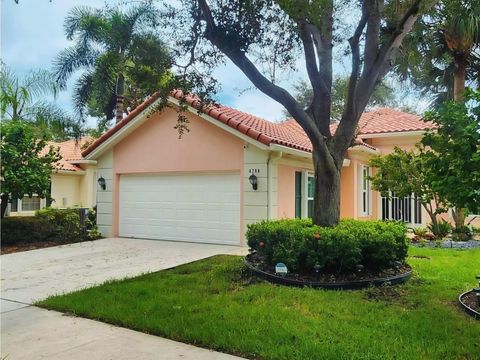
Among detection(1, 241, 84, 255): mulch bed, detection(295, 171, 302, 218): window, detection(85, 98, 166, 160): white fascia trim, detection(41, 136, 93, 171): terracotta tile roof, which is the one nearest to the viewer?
detection(1, 241, 84, 255): mulch bed

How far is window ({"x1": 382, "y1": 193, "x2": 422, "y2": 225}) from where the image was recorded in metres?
17.7

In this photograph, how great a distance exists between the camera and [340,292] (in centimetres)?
672

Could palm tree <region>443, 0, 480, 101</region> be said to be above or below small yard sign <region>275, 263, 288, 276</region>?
above

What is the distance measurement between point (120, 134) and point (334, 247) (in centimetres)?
970

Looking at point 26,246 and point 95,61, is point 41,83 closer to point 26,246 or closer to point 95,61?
point 95,61

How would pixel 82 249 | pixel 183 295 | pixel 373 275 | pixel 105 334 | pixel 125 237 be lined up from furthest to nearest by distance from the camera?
pixel 125 237
pixel 82 249
pixel 373 275
pixel 183 295
pixel 105 334

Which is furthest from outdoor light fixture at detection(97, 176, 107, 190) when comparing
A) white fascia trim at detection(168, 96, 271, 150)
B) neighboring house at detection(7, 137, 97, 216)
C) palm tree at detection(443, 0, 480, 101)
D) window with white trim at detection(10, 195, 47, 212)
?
palm tree at detection(443, 0, 480, 101)

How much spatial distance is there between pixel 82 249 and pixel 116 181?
3.50 meters

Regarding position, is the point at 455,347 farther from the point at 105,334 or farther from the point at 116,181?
the point at 116,181

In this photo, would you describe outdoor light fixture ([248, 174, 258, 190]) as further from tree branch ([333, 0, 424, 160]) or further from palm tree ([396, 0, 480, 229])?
palm tree ([396, 0, 480, 229])

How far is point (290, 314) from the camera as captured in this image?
5469 millimetres

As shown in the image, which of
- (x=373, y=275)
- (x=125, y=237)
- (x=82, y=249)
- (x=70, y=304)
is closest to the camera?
(x=70, y=304)

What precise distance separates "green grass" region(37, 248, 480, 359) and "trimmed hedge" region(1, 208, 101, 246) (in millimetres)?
6867

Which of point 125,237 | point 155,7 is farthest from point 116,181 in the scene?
point 155,7
